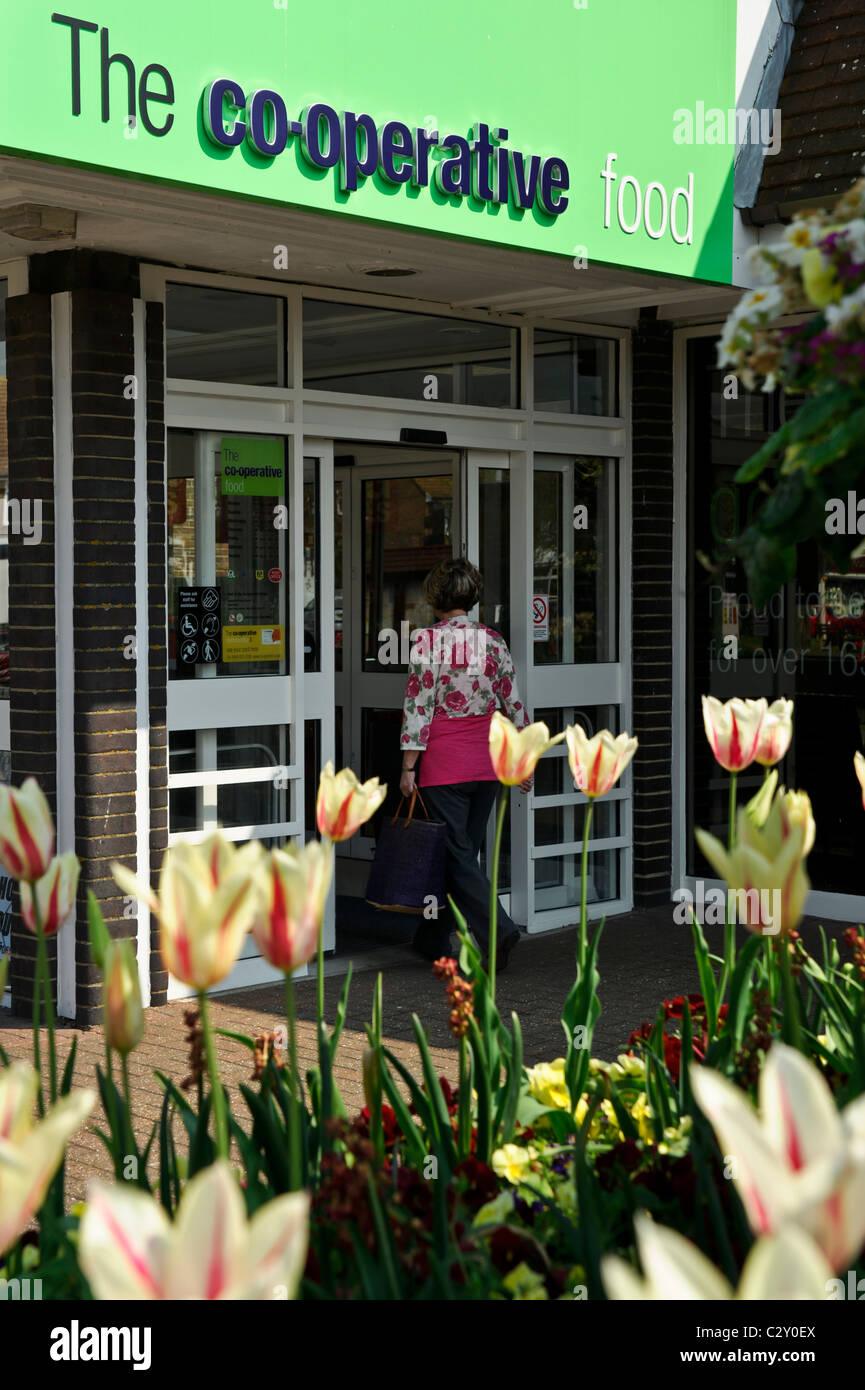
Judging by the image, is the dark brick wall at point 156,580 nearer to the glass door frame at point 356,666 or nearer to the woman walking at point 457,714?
the woman walking at point 457,714

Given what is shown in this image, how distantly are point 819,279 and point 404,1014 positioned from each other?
5.15m

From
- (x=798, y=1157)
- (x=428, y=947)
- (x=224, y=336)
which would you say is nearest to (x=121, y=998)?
(x=798, y=1157)

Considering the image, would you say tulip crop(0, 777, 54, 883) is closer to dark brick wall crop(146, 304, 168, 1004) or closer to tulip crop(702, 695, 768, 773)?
tulip crop(702, 695, 768, 773)

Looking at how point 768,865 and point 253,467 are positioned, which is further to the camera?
point 253,467

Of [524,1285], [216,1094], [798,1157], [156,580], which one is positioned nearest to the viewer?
[798,1157]

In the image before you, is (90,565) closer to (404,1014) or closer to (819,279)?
(404,1014)

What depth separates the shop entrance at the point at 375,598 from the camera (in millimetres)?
9500

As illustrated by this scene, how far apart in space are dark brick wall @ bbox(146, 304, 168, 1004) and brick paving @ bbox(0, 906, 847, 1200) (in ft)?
1.94

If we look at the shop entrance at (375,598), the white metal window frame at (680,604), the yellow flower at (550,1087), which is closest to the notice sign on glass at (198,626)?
the shop entrance at (375,598)

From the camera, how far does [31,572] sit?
6594 millimetres

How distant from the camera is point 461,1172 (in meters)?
→ 2.50

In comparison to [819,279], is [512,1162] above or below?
below

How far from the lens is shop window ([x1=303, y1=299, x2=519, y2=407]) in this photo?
7543mm
